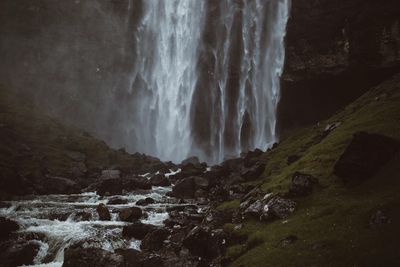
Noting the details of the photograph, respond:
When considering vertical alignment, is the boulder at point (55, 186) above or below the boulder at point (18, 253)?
above

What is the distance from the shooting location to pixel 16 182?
49562mm

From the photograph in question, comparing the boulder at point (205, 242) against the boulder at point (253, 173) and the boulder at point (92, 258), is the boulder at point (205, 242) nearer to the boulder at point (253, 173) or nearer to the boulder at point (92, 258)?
the boulder at point (92, 258)

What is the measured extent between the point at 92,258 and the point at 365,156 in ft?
62.0

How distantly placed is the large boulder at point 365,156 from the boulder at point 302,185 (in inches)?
85.3

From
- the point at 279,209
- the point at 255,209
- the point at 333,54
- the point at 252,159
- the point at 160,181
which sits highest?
the point at 333,54

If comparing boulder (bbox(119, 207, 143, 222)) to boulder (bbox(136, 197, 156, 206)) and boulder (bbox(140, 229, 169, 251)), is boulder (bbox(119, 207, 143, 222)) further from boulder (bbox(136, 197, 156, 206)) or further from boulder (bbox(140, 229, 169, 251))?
boulder (bbox(136, 197, 156, 206))

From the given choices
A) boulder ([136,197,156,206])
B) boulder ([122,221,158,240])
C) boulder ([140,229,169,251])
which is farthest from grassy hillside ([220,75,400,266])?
boulder ([136,197,156,206])

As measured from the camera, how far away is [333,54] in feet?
286

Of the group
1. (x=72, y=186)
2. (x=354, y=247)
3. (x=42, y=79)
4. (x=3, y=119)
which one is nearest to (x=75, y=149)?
(x=3, y=119)

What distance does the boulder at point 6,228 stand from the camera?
2872cm

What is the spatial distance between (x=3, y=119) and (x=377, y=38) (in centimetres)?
8356

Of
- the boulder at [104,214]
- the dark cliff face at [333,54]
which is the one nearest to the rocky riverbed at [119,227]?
the boulder at [104,214]

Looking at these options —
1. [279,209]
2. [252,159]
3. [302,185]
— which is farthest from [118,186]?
[279,209]

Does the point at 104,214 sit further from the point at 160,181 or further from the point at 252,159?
the point at 252,159
